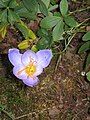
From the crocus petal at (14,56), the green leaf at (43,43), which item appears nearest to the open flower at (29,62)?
the crocus petal at (14,56)

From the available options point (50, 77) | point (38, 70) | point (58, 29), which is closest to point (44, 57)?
point (38, 70)

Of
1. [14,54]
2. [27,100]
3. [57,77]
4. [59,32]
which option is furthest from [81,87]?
[14,54]

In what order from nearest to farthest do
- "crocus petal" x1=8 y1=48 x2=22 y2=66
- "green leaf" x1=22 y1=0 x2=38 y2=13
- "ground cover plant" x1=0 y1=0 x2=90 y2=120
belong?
1. "crocus petal" x1=8 y1=48 x2=22 y2=66
2. "green leaf" x1=22 y1=0 x2=38 y2=13
3. "ground cover plant" x1=0 y1=0 x2=90 y2=120

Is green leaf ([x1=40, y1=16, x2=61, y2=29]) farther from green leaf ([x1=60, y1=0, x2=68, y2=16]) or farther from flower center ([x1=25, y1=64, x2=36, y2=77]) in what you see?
flower center ([x1=25, y1=64, x2=36, y2=77])

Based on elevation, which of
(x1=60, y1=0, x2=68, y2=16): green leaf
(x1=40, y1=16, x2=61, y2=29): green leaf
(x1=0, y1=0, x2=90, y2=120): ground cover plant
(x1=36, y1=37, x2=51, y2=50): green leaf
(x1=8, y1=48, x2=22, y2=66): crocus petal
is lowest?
(x1=0, y1=0, x2=90, y2=120): ground cover plant

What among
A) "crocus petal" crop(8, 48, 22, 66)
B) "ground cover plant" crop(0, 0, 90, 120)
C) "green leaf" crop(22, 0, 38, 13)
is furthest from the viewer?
"ground cover plant" crop(0, 0, 90, 120)

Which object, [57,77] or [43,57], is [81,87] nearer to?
[57,77]

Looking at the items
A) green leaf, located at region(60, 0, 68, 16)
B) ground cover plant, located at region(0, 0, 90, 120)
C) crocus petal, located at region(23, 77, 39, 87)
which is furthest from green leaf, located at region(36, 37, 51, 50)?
crocus petal, located at region(23, 77, 39, 87)

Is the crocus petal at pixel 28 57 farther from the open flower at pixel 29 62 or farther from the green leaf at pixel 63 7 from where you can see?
the green leaf at pixel 63 7

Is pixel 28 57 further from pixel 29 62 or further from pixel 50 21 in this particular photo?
pixel 50 21
